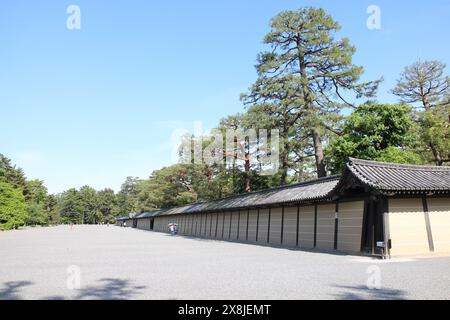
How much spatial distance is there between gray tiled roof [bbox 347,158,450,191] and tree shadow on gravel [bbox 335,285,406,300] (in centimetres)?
668

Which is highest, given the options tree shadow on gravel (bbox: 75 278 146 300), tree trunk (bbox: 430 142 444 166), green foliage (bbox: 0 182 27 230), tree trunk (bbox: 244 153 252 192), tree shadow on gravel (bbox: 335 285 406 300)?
tree trunk (bbox: 430 142 444 166)

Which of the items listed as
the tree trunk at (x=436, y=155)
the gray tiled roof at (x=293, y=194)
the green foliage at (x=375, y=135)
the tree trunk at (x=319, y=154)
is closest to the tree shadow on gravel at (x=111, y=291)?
the gray tiled roof at (x=293, y=194)

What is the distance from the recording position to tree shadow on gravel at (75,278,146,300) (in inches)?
278

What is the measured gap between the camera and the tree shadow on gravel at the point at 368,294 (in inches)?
270

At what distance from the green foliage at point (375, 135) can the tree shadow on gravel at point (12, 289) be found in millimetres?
22763

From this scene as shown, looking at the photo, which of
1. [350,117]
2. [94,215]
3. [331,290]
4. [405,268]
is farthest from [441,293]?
[94,215]

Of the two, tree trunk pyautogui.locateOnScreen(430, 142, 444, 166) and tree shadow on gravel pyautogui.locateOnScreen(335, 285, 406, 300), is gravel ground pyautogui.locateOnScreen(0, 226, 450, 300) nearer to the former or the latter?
tree shadow on gravel pyautogui.locateOnScreen(335, 285, 406, 300)

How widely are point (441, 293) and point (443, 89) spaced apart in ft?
130

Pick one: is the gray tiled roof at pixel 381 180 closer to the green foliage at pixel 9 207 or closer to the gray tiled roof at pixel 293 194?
the gray tiled roof at pixel 293 194

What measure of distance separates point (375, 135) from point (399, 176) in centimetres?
1230

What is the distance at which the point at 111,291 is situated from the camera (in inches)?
300

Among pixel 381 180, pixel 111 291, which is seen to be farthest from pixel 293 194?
pixel 111 291

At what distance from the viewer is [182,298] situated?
6844mm

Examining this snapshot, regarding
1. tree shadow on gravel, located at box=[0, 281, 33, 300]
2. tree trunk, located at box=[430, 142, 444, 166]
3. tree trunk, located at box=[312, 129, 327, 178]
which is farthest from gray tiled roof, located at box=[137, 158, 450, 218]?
tree trunk, located at box=[430, 142, 444, 166]
